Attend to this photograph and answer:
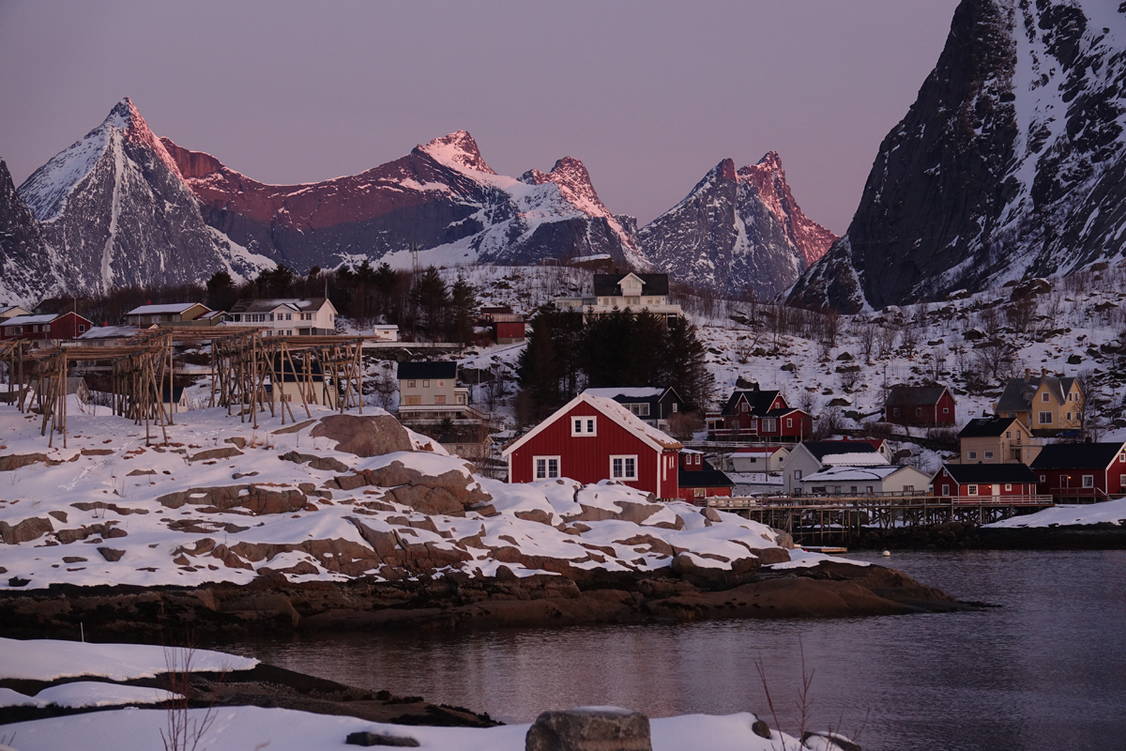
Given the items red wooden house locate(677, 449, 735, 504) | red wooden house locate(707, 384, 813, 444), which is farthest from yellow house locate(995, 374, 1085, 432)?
red wooden house locate(677, 449, 735, 504)

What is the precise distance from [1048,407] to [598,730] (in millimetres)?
94810

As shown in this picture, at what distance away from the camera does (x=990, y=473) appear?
84.8 m

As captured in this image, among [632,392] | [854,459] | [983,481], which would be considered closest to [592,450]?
[854,459]

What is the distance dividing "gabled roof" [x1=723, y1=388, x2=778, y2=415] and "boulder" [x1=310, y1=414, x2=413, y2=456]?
5605 cm

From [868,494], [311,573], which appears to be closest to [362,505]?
[311,573]

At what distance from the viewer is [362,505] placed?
144ft

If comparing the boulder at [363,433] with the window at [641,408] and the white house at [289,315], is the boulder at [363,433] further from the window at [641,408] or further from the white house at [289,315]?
the white house at [289,315]

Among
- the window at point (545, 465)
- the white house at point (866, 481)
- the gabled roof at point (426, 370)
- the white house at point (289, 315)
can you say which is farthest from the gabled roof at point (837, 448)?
the white house at point (289, 315)

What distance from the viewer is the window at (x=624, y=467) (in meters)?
62.2

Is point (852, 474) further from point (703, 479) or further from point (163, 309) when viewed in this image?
point (163, 309)

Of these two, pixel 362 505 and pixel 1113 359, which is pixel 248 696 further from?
pixel 1113 359

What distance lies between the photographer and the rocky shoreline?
3462 centimetres

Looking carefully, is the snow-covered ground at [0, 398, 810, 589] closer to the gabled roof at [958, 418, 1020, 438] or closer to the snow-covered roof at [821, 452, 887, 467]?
the snow-covered roof at [821, 452, 887, 467]

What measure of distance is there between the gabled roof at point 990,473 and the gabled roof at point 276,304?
56163 mm
